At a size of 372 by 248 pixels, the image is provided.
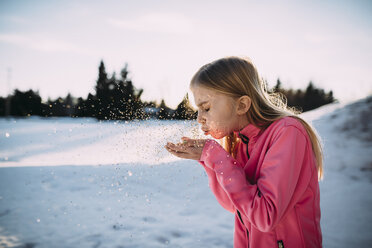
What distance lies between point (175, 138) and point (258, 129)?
2.45 feet

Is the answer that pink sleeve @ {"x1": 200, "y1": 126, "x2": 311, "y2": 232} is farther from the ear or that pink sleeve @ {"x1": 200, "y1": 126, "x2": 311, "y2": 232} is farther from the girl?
the ear

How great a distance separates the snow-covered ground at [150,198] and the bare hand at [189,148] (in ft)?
0.64

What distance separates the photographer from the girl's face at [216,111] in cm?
134

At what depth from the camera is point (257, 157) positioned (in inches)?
51.6

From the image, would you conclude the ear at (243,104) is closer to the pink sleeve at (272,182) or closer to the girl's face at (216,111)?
the girl's face at (216,111)

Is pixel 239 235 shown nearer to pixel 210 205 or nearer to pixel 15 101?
pixel 210 205

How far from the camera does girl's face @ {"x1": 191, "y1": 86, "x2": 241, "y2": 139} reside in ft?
4.39

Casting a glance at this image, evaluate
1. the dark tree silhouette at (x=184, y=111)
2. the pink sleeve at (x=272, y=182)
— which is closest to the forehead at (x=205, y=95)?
the pink sleeve at (x=272, y=182)

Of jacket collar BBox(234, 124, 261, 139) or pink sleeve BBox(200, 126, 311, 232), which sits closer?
pink sleeve BBox(200, 126, 311, 232)

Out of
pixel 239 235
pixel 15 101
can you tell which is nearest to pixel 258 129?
pixel 239 235

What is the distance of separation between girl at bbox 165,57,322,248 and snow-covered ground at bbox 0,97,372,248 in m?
0.37

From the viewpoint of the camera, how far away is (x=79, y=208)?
4387 mm

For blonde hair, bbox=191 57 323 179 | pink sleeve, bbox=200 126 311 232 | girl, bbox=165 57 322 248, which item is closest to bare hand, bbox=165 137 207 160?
girl, bbox=165 57 322 248

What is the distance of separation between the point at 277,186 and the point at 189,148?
548mm
